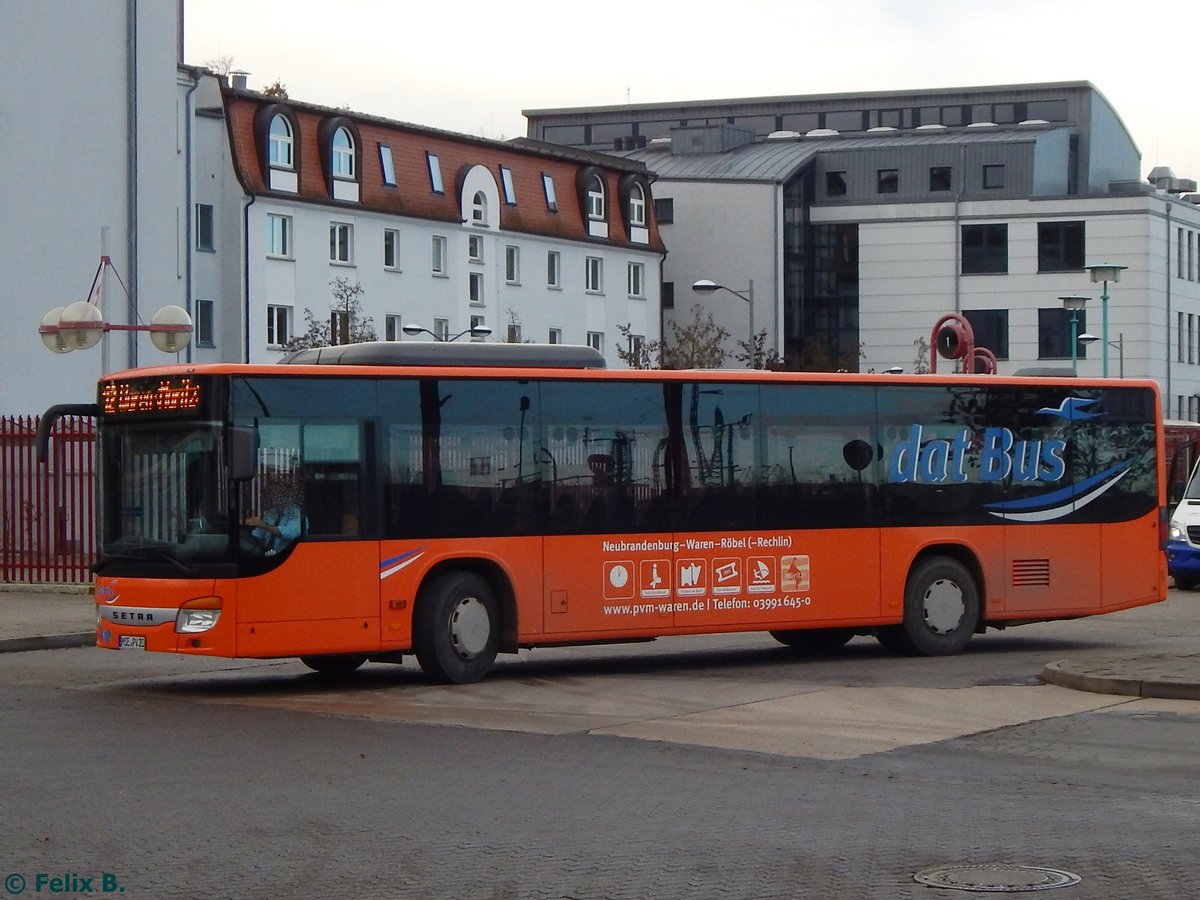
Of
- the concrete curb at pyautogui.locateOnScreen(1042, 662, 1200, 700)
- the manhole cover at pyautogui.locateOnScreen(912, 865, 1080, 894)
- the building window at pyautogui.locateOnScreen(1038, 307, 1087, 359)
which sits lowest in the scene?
the concrete curb at pyautogui.locateOnScreen(1042, 662, 1200, 700)

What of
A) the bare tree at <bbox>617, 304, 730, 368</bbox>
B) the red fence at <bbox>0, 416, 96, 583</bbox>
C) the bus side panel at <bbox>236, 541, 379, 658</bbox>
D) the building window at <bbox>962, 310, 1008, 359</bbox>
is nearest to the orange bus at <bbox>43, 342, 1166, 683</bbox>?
the bus side panel at <bbox>236, 541, 379, 658</bbox>

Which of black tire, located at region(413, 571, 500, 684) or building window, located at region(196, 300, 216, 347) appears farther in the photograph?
building window, located at region(196, 300, 216, 347)

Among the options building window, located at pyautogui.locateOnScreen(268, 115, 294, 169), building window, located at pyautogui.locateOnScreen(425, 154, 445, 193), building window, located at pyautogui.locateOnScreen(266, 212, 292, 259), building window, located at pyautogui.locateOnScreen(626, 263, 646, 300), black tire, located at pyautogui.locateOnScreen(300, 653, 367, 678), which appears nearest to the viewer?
black tire, located at pyautogui.locateOnScreen(300, 653, 367, 678)

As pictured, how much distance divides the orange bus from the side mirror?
0.07ft

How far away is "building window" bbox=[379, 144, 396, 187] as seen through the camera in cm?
6438

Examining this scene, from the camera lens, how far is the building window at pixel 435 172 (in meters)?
66.6

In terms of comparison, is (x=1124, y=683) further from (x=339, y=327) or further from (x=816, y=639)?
(x=339, y=327)

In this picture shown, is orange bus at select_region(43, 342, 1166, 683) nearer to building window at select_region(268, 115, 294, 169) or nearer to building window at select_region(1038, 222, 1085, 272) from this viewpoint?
building window at select_region(268, 115, 294, 169)

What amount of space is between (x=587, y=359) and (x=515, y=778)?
7033 millimetres

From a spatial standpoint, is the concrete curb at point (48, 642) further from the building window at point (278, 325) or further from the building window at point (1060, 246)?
the building window at point (1060, 246)

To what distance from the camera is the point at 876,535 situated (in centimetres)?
1902

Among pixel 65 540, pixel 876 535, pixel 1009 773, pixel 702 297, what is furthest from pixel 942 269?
pixel 1009 773

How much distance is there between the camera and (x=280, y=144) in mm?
60844

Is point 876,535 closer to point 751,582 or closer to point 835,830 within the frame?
point 751,582
